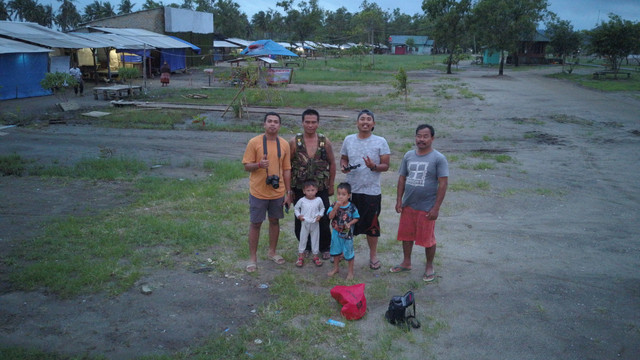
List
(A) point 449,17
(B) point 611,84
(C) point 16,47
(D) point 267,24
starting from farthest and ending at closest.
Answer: (D) point 267,24, (A) point 449,17, (B) point 611,84, (C) point 16,47

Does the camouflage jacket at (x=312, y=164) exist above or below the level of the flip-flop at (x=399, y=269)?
above

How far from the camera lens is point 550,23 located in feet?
161

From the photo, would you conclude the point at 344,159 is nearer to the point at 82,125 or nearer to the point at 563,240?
the point at 563,240

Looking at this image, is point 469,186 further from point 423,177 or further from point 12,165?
point 12,165

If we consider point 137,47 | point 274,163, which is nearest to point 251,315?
point 274,163

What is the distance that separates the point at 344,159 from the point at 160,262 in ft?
8.22

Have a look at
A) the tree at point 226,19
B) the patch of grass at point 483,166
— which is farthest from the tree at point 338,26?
the patch of grass at point 483,166

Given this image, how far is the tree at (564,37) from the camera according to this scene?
47.2m

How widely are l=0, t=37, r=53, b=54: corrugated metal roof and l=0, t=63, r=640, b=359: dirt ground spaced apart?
11.7 metres

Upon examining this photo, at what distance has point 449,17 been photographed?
41.8 metres

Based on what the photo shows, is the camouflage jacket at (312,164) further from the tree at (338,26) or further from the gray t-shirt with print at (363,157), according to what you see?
the tree at (338,26)

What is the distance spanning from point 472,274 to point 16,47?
2474cm

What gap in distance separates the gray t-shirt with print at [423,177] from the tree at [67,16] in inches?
3950

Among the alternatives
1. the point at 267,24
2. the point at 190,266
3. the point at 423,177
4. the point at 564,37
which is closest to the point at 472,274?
the point at 423,177
